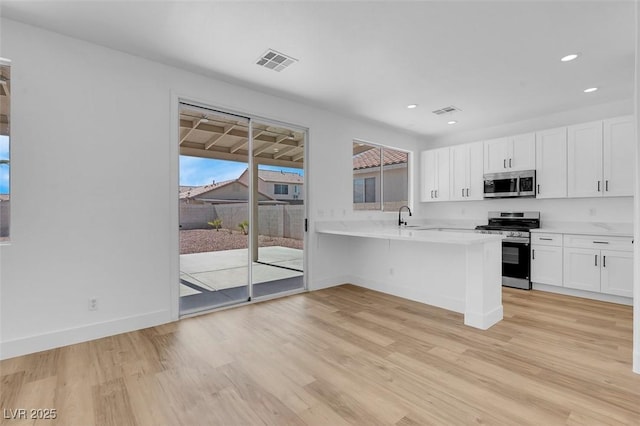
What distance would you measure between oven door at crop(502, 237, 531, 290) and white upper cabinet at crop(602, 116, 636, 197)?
1247 mm

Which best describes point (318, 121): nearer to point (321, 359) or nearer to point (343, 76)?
point (343, 76)

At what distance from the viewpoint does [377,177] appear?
19.2ft

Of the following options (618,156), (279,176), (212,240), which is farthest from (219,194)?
(618,156)

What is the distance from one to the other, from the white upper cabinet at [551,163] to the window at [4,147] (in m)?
6.46

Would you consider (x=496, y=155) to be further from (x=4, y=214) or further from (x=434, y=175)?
(x=4, y=214)

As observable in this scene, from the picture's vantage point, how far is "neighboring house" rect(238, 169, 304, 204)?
13.9ft

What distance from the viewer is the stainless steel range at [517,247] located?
4.68 m

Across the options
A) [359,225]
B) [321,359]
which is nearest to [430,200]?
[359,225]

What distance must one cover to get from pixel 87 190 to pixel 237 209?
1.57 m

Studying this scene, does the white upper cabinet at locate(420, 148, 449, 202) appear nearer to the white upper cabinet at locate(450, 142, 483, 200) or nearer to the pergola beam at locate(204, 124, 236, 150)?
the white upper cabinet at locate(450, 142, 483, 200)

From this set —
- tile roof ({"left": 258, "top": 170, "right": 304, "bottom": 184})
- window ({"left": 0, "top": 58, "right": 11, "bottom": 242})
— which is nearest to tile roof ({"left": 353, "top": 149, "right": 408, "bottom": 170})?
tile roof ({"left": 258, "top": 170, "right": 304, "bottom": 184})

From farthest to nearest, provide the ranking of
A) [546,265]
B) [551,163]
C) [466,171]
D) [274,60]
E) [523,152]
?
[466,171], [523,152], [551,163], [546,265], [274,60]

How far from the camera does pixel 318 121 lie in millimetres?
4707

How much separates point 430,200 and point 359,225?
198 cm
